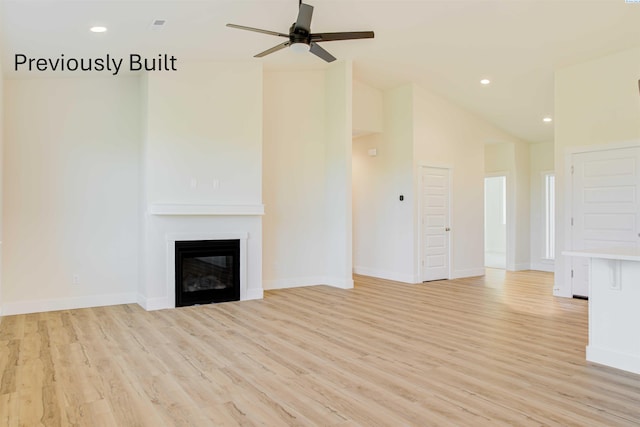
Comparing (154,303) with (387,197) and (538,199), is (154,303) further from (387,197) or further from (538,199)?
(538,199)

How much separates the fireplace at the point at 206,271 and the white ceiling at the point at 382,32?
2.41 meters

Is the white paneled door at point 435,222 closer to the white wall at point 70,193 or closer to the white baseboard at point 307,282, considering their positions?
the white baseboard at point 307,282

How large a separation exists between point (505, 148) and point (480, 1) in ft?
17.3

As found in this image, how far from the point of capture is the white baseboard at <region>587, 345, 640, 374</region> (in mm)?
3252

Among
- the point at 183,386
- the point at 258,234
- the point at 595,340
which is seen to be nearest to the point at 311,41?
the point at 258,234

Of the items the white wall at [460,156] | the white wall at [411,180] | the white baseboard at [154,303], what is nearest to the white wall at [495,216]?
the white wall at [411,180]

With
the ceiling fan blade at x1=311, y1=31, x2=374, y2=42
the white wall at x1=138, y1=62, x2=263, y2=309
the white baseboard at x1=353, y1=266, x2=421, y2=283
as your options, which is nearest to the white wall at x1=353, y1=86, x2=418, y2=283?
the white baseboard at x1=353, y1=266, x2=421, y2=283

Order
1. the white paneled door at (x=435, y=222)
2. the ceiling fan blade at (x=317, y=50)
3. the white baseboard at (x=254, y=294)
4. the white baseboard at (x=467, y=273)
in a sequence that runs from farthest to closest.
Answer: the white baseboard at (x=467, y=273), the white paneled door at (x=435, y=222), the white baseboard at (x=254, y=294), the ceiling fan blade at (x=317, y=50)

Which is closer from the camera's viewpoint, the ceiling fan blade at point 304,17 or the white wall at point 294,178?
the ceiling fan blade at point 304,17

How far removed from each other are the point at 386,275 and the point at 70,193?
16.7 feet

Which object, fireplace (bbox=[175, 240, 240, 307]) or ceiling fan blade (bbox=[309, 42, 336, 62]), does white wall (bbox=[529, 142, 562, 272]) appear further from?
fireplace (bbox=[175, 240, 240, 307])

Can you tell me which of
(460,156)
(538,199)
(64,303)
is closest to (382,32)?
(460,156)

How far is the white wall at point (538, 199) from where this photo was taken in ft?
30.5

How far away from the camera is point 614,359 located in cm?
336
